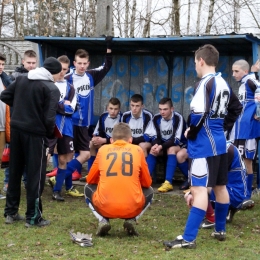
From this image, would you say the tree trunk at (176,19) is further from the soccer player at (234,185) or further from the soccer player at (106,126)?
the soccer player at (234,185)

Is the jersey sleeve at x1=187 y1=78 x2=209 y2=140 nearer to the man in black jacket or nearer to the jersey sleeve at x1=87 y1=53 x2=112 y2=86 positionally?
the man in black jacket

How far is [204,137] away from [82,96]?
13.0ft

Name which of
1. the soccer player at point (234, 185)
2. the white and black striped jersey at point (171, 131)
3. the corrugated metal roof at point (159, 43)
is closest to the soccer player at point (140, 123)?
the white and black striped jersey at point (171, 131)

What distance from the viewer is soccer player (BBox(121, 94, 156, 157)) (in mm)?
9445

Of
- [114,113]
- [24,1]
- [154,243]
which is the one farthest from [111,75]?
[24,1]

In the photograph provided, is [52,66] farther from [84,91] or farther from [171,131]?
[171,131]

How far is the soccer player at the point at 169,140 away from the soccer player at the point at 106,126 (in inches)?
26.8

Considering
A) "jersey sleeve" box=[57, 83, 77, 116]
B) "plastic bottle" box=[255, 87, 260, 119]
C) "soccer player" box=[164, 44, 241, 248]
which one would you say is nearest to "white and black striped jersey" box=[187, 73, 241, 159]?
"soccer player" box=[164, 44, 241, 248]

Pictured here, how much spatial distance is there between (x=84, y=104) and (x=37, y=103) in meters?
2.97

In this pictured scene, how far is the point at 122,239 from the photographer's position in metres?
5.99

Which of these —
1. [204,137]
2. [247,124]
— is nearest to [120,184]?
[204,137]

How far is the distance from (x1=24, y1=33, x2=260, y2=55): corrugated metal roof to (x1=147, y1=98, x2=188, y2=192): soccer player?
1.03 meters

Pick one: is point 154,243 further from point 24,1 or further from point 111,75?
point 24,1

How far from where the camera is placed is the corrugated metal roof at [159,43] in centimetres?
853
